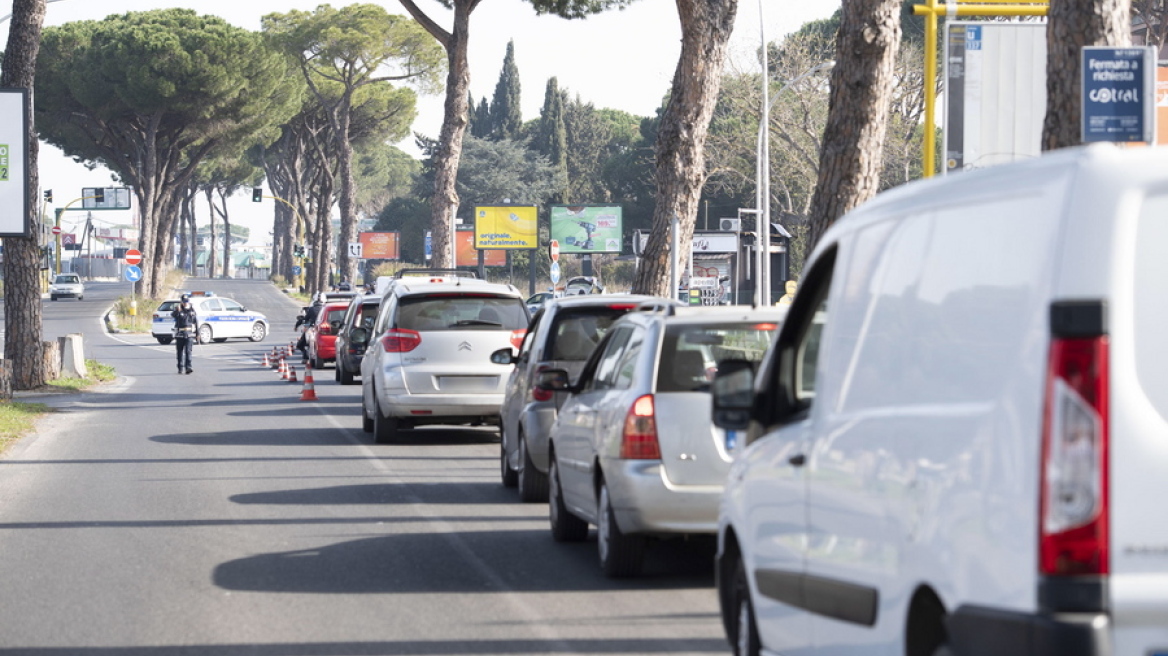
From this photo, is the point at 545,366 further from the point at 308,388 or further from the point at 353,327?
the point at 353,327

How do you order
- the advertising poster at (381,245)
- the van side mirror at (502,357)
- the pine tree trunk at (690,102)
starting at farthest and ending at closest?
the advertising poster at (381,245), the pine tree trunk at (690,102), the van side mirror at (502,357)

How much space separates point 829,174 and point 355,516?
539 centimetres

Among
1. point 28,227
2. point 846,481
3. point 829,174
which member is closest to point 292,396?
point 28,227

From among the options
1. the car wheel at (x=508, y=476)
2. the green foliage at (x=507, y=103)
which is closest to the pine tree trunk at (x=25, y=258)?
the car wheel at (x=508, y=476)

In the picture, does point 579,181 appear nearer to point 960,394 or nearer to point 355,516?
point 355,516

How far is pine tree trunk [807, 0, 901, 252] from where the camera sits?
13086 mm

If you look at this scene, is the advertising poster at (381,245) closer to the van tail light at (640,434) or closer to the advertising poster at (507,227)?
the advertising poster at (507,227)

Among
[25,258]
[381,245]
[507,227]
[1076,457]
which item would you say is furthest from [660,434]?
[381,245]

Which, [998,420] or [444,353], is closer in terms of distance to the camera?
[998,420]

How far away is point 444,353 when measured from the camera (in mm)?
16266

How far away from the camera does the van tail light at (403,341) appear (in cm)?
1630

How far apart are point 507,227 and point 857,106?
57642 millimetres

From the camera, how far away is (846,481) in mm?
4285

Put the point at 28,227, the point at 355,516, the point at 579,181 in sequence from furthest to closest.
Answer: the point at 579,181 < the point at 28,227 < the point at 355,516
